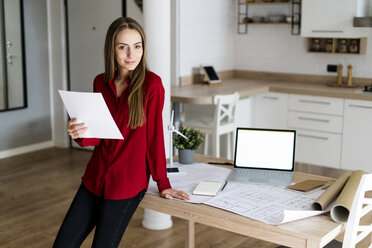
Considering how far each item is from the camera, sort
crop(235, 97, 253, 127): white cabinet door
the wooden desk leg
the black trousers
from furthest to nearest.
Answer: crop(235, 97, 253, 127): white cabinet door
the wooden desk leg
the black trousers

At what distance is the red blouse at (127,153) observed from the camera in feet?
7.06

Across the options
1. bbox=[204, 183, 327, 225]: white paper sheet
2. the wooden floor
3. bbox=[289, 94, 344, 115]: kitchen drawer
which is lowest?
the wooden floor

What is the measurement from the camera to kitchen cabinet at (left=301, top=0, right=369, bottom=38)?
5.02m

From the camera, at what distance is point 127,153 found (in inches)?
85.2

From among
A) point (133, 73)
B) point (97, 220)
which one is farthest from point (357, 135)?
point (97, 220)

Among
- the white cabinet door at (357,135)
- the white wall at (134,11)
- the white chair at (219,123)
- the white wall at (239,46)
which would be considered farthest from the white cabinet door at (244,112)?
the white wall at (134,11)

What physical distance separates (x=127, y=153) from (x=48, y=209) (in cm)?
236

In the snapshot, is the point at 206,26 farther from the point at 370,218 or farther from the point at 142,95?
the point at 142,95

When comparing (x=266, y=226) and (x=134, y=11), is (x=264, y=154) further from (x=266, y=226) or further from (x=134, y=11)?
(x=134, y=11)

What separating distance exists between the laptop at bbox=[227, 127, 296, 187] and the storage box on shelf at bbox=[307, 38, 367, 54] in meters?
3.12

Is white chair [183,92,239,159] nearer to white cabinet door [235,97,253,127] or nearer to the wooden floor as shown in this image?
white cabinet door [235,97,253,127]

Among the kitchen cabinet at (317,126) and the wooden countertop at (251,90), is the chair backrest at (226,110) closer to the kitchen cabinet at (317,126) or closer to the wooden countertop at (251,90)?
the wooden countertop at (251,90)

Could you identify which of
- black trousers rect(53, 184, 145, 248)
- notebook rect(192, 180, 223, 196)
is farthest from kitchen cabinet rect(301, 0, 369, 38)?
black trousers rect(53, 184, 145, 248)

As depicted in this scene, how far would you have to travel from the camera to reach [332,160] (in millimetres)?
5125
